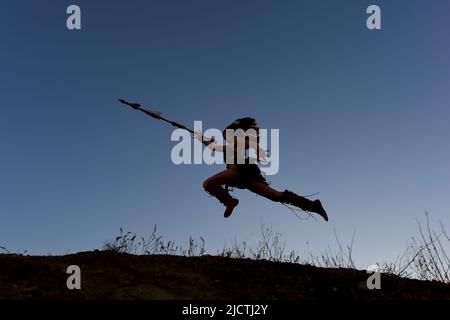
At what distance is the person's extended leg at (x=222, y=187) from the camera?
778 cm

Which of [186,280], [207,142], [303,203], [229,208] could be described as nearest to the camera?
[186,280]

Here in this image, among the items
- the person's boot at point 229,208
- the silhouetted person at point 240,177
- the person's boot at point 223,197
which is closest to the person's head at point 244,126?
the silhouetted person at point 240,177

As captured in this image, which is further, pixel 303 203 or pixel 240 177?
pixel 303 203

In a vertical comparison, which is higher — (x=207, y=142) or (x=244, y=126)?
(x=244, y=126)

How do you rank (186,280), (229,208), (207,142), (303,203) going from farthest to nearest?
(303,203), (229,208), (207,142), (186,280)

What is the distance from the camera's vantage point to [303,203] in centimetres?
801

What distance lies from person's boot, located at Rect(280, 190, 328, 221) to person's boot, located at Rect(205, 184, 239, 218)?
724mm

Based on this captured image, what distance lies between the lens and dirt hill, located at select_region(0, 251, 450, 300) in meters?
6.15

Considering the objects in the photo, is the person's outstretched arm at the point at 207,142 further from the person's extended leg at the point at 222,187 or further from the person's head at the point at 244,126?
the person's extended leg at the point at 222,187

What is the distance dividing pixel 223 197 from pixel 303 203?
118cm

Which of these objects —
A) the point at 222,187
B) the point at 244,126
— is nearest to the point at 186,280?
the point at 222,187

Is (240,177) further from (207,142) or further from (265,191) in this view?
(207,142)

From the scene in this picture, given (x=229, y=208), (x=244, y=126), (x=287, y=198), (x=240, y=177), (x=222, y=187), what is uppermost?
(x=244, y=126)
